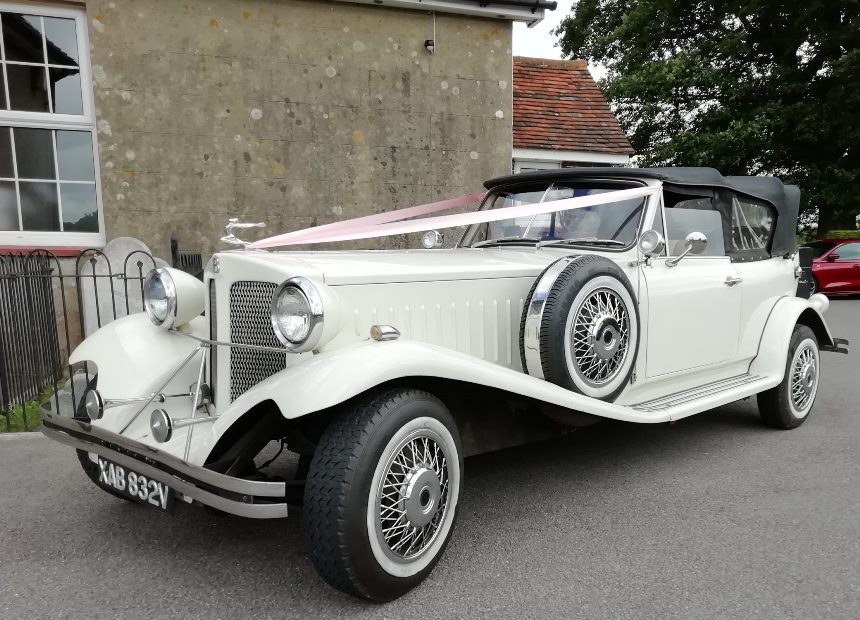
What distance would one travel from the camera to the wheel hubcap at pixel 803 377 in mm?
4672

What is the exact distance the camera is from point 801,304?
15.5 feet

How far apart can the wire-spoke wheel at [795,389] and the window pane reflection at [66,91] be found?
289 inches

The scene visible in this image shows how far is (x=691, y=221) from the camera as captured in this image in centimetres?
418

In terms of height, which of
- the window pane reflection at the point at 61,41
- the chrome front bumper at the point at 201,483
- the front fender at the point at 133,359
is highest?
the window pane reflection at the point at 61,41

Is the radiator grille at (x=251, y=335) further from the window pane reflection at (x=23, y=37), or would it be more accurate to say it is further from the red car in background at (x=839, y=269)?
the red car in background at (x=839, y=269)

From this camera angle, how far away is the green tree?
58.8ft

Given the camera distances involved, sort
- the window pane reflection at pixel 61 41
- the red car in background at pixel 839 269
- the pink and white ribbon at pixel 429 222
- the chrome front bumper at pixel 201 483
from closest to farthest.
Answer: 1. the chrome front bumper at pixel 201 483
2. the pink and white ribbon at pixel 429 222
3. the window pane reflection at pixel 61 41
4. the red car in background at pixel 839 269

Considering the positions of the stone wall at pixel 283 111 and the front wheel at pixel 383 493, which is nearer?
the front wheel at pixel 383 493

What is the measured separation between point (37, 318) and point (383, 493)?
478 centimetres

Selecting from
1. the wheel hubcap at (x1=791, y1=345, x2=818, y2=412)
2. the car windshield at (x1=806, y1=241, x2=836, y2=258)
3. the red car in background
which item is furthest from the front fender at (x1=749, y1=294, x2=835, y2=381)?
the car windshield at (x1=806, y1=241, x2=836, y2=258)

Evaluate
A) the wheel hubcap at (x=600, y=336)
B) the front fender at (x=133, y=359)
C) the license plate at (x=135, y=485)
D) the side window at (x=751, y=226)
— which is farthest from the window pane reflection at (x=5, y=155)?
the side window at (x=751, y=226)

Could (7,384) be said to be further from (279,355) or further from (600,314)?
(600,314)

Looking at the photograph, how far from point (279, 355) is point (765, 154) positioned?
2077 cm

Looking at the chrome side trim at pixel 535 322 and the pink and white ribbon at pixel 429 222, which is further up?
the pink and white ribbon at pixel 429 222
